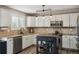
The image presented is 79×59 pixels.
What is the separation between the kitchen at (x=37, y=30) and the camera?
10.3 ft

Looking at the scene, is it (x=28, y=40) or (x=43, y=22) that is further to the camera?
(x=28, y=40)

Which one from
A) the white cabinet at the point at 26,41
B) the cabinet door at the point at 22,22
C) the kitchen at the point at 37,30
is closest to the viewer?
the kitchen at the point at 37,30

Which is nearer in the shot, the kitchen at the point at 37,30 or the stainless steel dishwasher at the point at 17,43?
the kitchen at the point at 37,30

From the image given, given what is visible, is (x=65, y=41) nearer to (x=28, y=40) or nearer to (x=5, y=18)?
(x=28, y=40)

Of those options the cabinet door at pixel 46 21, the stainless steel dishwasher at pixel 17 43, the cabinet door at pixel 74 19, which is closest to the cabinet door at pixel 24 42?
the stainless steel dishwasher at pixel 17 43

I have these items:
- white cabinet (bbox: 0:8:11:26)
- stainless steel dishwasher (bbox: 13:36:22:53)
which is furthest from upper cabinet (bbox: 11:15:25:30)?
stainless steel dishwasher (bbox: 13:36:22:53)

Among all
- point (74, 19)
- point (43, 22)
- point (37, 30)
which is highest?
point (74, 19)

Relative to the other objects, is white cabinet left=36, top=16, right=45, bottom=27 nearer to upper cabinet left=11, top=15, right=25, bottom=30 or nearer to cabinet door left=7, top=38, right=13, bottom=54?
upper cabinet left=11, top=15, right=25, bottom=30

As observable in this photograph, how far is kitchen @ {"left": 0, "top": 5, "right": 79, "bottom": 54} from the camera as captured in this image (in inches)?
124

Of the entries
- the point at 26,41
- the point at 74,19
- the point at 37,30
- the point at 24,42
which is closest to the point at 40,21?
the point at 37,30

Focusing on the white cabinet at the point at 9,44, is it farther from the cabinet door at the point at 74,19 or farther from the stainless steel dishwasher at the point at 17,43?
the cabinet door at the point at 74,19

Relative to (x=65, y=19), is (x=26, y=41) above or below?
below

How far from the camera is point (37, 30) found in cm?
334
